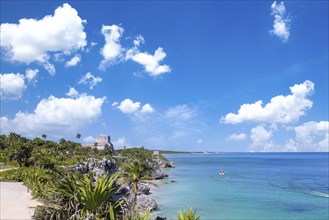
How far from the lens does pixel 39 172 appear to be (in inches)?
1788

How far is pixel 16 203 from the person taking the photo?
34.2 m

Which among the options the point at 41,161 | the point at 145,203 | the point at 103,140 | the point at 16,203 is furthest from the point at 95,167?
the point at 103,140

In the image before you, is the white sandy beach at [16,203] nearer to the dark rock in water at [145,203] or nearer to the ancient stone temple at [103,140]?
the dark rock in water at [145,203]

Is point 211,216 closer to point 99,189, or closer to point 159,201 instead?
point 159,201

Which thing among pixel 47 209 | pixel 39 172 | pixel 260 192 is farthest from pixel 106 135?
pixel 47 209

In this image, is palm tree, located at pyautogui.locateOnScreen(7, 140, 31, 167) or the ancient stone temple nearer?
palm tree, located at pyautogui.locateOnScreen(7, 140, 31, 167)

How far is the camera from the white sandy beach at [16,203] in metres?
29.2

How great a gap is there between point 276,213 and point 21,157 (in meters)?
59.0

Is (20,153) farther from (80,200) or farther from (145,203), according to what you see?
(80,200)

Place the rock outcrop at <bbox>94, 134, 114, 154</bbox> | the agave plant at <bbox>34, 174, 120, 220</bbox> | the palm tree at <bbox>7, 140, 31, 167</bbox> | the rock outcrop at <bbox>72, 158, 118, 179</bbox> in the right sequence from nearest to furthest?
the agave plant at <bbox>34, 174, 120, 220</bbox>, the rock outcrop at <bbox>72, 158, 118, 179</bbox>, the palm tree at <bbox>7, 140, 31, 167</bbox>, the rock outcrop at <bbox>94, 134, 114, 154</bbox>

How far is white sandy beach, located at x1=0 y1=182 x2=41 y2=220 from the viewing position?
29227mm

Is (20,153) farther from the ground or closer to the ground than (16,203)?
farther from the ground

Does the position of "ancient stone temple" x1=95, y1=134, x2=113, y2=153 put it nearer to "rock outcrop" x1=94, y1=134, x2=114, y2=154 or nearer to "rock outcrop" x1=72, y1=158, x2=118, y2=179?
"rock outcrop" x1=94, y1=134, x2=114, y2=154

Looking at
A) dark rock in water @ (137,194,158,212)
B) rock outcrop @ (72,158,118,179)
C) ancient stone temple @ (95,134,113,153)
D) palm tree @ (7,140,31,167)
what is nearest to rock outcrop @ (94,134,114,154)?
ancient stone temple @ (95,134,113,153)
